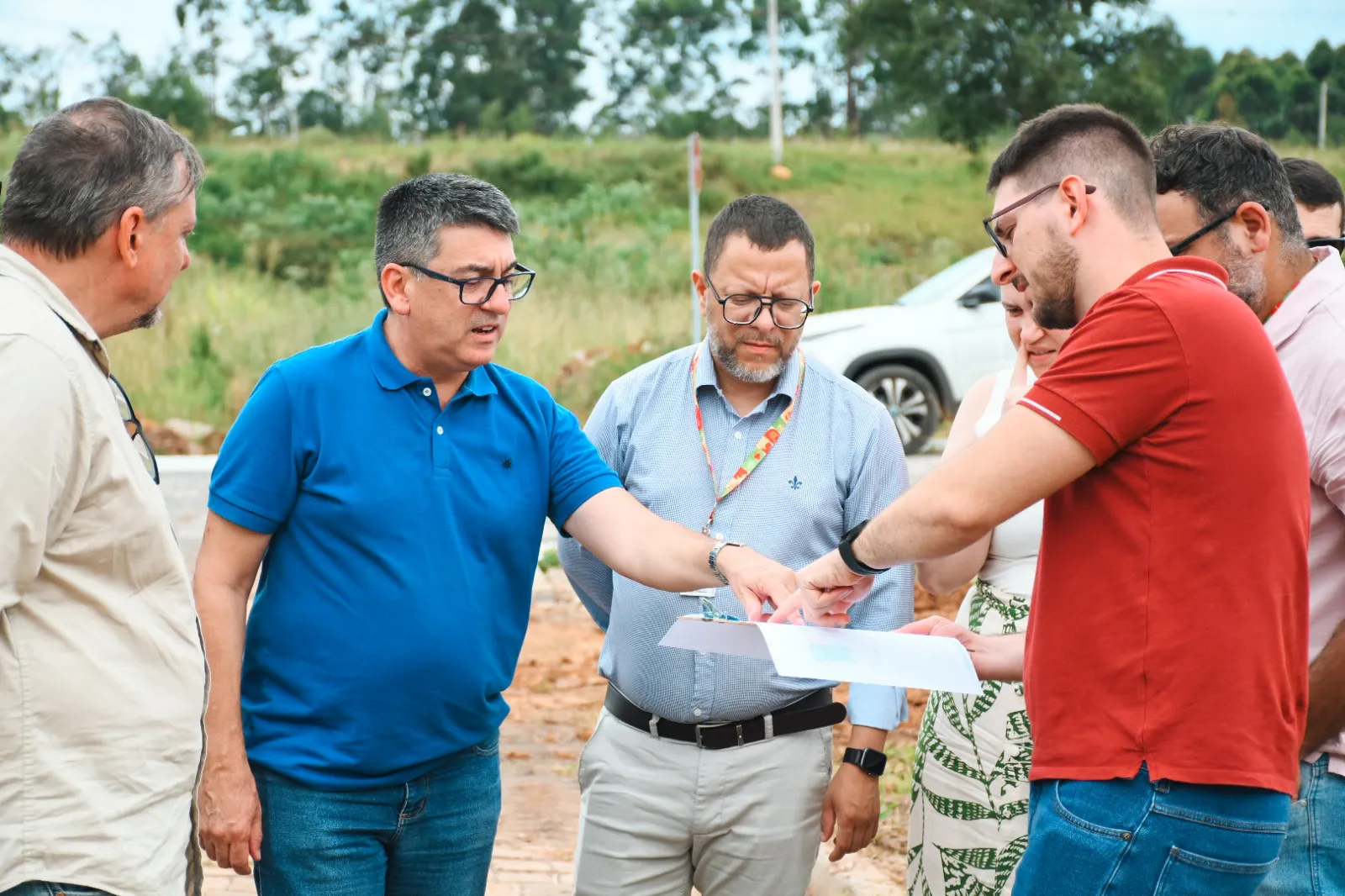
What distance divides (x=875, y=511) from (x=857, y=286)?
19.7 metres

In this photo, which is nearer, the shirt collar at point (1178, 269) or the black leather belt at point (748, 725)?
the shirt collar at point (1178, 269)

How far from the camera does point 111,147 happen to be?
2.52m

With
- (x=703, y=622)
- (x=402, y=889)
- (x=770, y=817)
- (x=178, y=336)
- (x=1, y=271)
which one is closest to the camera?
(x=1, y=271)

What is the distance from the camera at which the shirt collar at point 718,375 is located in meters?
3.83

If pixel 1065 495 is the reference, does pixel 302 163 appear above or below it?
above

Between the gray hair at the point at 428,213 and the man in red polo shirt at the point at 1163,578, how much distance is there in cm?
149

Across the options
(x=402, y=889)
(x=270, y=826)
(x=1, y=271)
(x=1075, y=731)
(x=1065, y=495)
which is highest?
(x=1, y=271)

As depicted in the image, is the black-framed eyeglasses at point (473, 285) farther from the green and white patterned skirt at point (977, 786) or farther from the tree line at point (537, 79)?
the tree line at point (537, 79)

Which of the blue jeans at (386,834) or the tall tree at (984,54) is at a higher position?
the tall tree at (984,54)

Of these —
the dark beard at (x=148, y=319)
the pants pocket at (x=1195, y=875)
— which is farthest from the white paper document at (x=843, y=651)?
the dark beard at (x=148, y=319)

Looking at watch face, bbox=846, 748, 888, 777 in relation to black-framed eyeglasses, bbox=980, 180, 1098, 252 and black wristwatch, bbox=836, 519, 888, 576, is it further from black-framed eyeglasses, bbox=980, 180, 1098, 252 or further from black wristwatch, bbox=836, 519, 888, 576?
black-framed eyeglasses, bbox=980, 180, 1098, 252

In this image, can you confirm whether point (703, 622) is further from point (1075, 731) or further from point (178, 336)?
point (178, 336)

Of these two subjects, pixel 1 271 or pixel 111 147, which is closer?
pixel 1 271

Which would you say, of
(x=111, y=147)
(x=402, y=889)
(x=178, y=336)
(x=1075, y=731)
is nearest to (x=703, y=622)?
(x=1075, y=731)
